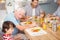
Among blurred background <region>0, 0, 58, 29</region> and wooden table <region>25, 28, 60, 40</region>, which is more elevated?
blurred background <region>0, 0, 58, 29</region>

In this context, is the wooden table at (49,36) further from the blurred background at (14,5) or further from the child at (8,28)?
the blurred background at (14,5)

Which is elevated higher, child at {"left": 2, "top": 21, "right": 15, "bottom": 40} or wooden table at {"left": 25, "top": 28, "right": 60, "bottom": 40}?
child at {"left": 2, "top": 21, "right": 15, "bottom": 40}

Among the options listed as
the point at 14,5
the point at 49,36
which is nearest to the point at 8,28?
the point at 14,5

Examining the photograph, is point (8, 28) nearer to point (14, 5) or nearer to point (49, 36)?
point (14, 5)

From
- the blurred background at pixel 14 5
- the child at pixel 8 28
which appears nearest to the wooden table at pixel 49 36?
the child at pixel 8 28

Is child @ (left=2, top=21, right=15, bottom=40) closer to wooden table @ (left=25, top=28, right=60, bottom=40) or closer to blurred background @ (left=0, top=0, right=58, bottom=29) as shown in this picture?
blurred background @ (left=0, top=0, right=58, bottom=29)

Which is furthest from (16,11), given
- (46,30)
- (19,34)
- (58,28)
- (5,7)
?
(58,28)

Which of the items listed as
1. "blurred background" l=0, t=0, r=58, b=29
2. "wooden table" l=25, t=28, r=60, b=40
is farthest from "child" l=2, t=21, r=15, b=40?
"wooden table" l=25, t=28, r=60, b=40

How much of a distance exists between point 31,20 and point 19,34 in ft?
0.69

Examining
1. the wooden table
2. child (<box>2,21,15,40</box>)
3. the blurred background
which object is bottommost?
the wooden table

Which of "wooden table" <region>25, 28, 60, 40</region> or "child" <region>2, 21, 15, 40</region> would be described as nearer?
"wooden table" <region>25, 28, 60, 40</region>

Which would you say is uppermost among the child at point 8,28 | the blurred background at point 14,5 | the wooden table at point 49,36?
the blurred background at point 14,5

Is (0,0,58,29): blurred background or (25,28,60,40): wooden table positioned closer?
(25,28,60,40): wooden table

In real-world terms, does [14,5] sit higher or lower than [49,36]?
higher
